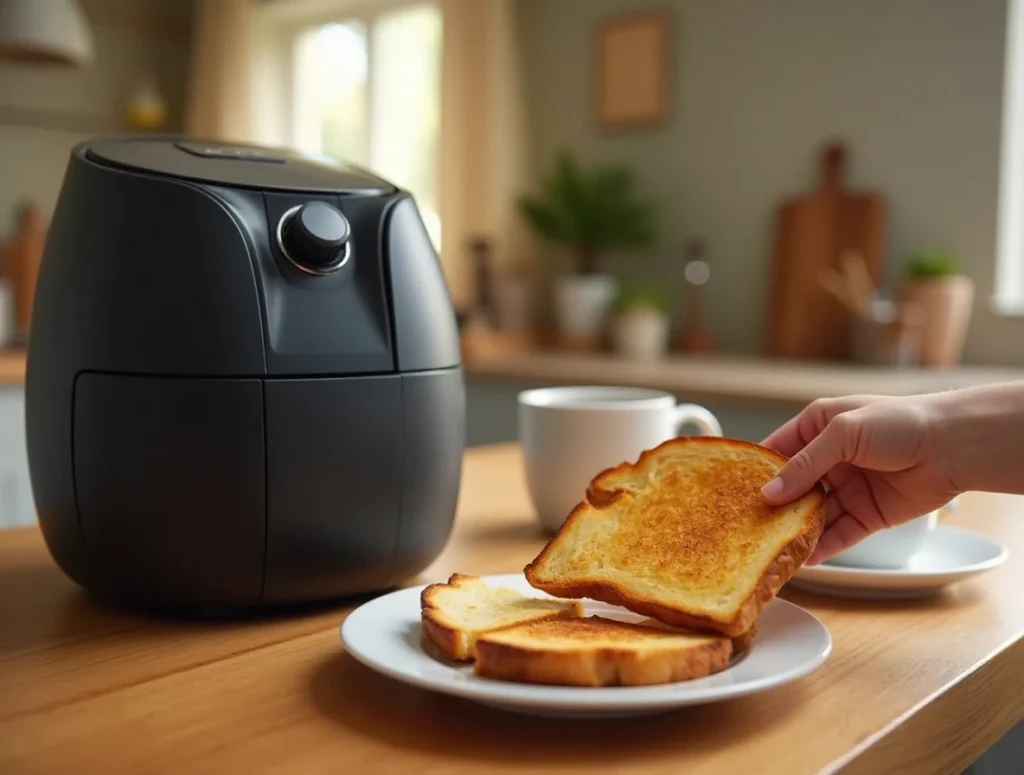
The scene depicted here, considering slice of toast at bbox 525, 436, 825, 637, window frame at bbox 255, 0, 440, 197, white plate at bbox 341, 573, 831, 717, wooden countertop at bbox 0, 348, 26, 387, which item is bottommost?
wooden countertop at bbox 0, 348, 26, 387

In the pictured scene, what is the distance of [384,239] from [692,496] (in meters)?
0.26

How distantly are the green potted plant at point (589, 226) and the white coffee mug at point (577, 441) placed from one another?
2.15 m

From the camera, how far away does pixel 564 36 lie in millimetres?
3250

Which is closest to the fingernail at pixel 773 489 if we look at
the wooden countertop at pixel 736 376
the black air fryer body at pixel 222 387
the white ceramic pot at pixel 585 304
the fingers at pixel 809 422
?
the fingers at pixel 809 422

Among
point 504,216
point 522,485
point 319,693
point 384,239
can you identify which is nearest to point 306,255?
point 384,239

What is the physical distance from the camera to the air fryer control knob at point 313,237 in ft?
2.08

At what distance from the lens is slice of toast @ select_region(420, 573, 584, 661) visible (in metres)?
0.52

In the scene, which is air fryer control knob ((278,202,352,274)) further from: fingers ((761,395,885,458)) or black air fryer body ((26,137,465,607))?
fingers ((761,395,885,458))

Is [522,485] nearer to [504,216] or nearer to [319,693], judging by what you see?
[319,693]

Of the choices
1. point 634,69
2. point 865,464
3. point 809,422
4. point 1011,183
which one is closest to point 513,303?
point 634,69

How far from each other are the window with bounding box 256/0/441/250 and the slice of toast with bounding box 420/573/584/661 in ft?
10.7

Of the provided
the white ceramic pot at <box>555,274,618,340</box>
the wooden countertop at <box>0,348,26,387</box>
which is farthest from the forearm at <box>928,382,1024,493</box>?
the white ceramic pot at <box>555,274,618,340</box>

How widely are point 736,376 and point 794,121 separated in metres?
0.86

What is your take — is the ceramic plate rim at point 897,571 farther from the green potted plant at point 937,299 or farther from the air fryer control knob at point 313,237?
the green potted plant at point 937,299
